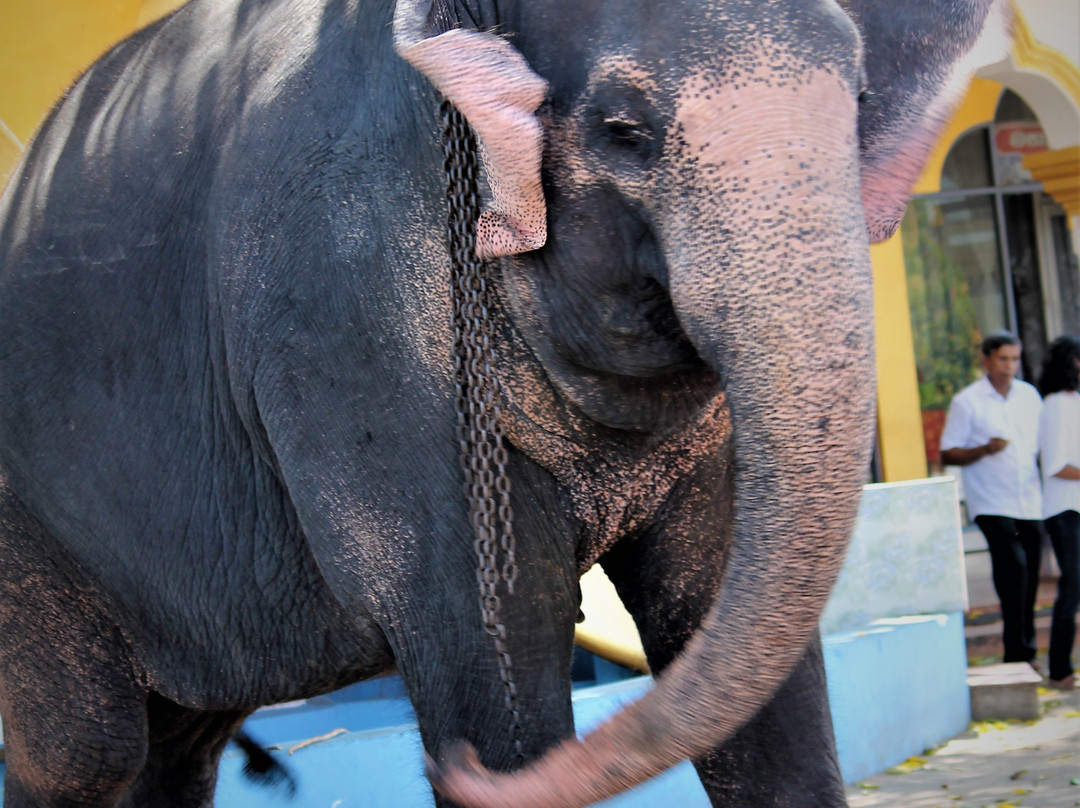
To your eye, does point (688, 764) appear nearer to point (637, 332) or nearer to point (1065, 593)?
point (1065, 593)

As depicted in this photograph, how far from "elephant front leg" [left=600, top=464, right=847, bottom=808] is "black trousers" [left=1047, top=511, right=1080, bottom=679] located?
4964 millimetres

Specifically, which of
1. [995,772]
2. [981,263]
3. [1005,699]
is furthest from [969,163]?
[995,772]

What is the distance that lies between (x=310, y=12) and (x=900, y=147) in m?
0.87

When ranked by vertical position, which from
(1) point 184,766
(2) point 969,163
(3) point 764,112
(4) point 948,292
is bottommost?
(1) point 184,766

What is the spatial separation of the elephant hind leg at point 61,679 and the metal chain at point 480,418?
969 mm

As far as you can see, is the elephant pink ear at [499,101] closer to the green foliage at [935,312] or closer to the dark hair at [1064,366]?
the dark hair at [1064,366]

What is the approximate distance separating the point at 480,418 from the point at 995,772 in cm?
433

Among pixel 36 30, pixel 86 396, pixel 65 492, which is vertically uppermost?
pixel 36 30

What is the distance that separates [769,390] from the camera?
1.42 meters

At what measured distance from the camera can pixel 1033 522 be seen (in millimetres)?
7109

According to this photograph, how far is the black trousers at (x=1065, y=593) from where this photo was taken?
258 inches

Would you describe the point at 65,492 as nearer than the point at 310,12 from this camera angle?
No

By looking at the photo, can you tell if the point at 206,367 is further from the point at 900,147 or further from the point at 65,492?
the point at 900,147

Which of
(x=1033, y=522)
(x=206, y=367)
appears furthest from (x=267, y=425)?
(x=1033, y=522)
